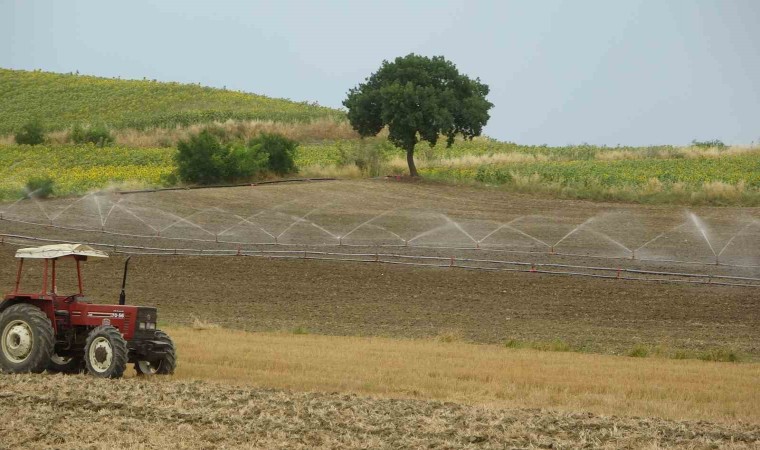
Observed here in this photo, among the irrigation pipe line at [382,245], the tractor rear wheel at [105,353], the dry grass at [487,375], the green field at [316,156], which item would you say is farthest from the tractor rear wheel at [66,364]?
the green field at [316,156]

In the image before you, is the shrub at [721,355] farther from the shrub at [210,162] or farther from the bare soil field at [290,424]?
the shrub at [210,162]

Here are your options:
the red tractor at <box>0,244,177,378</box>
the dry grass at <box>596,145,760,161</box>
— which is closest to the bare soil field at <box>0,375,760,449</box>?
the red tractor at <box>0,244,177,378</box>

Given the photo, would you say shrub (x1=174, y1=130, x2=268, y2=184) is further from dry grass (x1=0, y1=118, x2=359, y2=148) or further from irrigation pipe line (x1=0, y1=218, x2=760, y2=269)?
dry grass (x1=0, y1=118, x2=359, y2=148)

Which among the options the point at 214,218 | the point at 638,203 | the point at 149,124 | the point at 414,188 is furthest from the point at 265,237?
the point at 149,124

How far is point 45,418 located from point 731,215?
39.9m

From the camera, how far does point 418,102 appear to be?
59.4 meters

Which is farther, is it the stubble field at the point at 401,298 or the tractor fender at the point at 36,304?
the tractor fender at the point at 36,304

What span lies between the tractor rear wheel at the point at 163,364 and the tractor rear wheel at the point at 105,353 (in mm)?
1107

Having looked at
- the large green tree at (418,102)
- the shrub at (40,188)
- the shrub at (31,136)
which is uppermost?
the large green tree at (418,102)

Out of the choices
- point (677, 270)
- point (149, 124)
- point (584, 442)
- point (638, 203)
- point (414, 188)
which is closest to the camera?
point (584, 442)

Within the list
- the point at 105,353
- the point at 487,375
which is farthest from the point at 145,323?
the point at 487,375

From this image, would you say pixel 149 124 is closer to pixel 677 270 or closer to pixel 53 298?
pixel 677 270

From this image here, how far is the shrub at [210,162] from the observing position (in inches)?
2356

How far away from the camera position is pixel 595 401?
19938 millimetres
